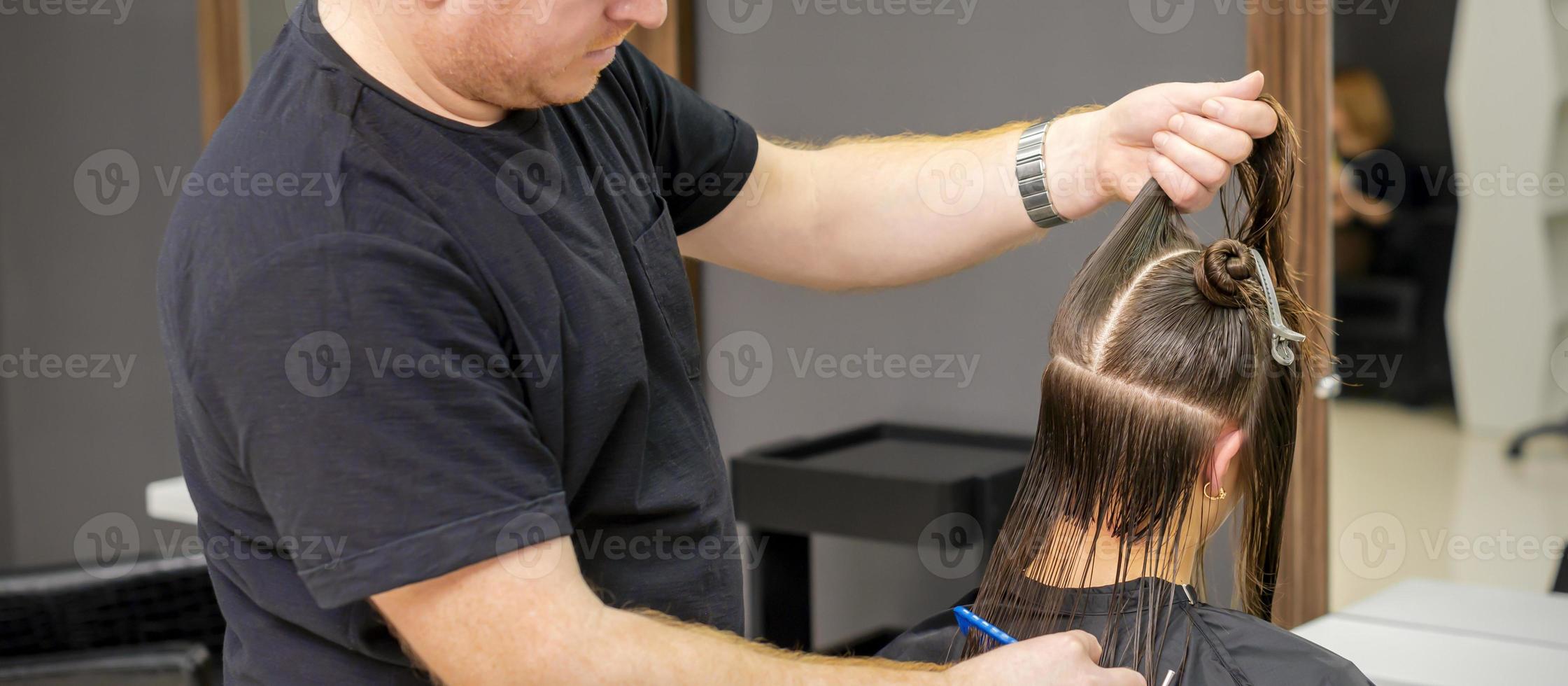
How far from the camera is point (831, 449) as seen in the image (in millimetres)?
2820

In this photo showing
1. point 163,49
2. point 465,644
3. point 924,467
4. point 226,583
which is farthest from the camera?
point 163,49

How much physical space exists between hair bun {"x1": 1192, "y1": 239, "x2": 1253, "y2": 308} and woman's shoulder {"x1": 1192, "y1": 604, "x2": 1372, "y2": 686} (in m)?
0.34

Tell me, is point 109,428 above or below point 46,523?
above

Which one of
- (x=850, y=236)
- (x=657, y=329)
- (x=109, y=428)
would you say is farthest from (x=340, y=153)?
(x=109, y=428)

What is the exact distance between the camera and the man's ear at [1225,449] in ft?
4.43

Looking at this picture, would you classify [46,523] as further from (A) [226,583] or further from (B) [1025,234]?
(B) [1025,234]

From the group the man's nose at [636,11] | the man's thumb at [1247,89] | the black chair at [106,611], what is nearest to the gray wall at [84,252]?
the black chair at [106,611]

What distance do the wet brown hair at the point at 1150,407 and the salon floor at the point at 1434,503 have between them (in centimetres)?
78

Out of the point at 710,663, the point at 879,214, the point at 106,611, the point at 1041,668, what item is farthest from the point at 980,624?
the point at 106,611

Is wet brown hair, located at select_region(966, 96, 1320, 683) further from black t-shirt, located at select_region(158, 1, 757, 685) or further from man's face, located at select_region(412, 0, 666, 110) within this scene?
man's face, located at select_region(412, 0, 666, 110)

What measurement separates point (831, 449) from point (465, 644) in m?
1.84

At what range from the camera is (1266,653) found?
1335mm

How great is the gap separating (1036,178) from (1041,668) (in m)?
0.69

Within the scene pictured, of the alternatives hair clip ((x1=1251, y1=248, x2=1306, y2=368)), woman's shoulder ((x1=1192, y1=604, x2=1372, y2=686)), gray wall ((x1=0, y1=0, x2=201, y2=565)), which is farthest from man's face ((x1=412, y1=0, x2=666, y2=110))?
gray wall ((x1=0, y1=0, x2=201, y2=565))
